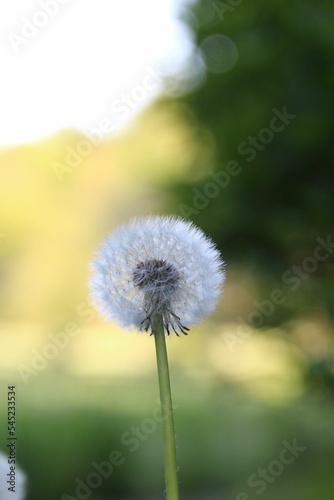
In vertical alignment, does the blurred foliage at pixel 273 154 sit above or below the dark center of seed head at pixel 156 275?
above

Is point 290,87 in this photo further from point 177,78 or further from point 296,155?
point 177,78

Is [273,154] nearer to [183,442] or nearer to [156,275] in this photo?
[183,442]

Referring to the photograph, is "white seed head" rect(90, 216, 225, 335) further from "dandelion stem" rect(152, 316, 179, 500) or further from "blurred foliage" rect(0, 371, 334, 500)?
"blurred foliage" rect(0, 371, 334, 500)

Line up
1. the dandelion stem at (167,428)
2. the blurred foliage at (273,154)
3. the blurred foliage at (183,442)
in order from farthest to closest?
the blurred foliage at (273,154) → the blurred foliage at (183,442) → the dandelion stem at (167,428)

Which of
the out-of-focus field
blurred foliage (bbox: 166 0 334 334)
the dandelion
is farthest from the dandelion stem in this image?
blurred foliage (bbox: 166 0 334 334)

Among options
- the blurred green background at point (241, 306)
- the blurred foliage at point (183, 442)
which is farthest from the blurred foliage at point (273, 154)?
the blurred foliage at point (183, 442)

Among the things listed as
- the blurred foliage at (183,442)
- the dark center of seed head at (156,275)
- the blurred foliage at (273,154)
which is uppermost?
the blurred foliage at (273,154)

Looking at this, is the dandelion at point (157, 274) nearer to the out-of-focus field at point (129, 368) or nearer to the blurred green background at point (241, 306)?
the out-of-focus field at point (129, 368)

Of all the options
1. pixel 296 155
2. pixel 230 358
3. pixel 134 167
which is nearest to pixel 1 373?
pixel 230 358

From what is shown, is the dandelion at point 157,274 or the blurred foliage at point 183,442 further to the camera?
the blurred foliage at point 183,442
